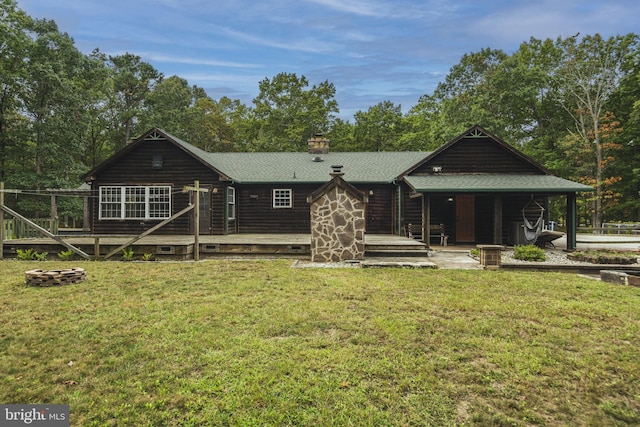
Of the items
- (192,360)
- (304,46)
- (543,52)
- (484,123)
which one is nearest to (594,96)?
(543,52)

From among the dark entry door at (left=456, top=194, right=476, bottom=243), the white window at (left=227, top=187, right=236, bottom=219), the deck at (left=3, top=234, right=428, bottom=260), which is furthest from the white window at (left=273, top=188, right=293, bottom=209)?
the dark entry door at (left=456, top=194, right=476, bottom=243)

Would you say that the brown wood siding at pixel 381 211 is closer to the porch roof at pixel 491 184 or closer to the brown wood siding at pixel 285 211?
the brown wood siding at pixel 285 211

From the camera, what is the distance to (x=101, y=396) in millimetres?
3420

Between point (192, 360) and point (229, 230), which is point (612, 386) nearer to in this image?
point (192, 360)

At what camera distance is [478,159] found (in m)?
15.2

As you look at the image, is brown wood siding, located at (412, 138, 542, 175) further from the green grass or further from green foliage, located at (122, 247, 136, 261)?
green foliage, located at (122, 247, 136, 261)

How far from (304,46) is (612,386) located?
15.4 metres

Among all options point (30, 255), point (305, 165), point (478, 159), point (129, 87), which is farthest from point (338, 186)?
point (129, 87)

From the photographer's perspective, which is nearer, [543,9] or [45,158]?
[543,9]

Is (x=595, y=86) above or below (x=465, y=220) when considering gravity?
above

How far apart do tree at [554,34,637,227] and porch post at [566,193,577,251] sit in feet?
56.9

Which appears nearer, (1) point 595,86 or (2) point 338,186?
(2) point 338,186

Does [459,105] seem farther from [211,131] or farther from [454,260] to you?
[211,131]

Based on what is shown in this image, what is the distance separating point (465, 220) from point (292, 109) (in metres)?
26.7
